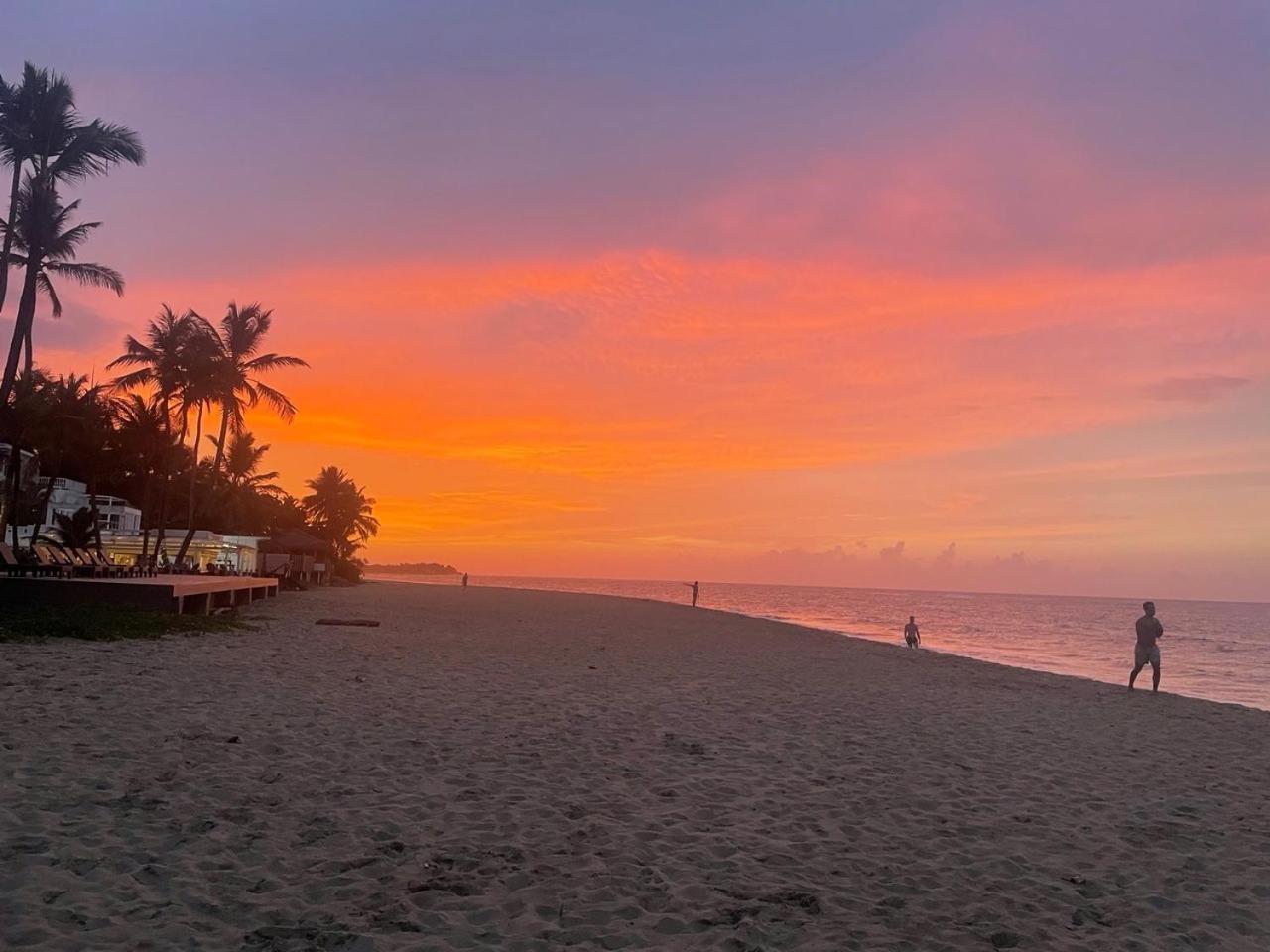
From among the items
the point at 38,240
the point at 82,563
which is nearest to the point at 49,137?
the point at 38,240

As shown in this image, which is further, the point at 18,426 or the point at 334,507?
the point at 334,507

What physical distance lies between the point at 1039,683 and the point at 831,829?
12260 millimetres

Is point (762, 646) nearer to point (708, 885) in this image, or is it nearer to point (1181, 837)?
point (1181, 837)

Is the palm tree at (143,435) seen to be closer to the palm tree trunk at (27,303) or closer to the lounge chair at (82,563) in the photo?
the lounge chair at (82,563)

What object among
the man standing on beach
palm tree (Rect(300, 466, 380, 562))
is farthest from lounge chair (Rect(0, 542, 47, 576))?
palm tree (Rect(300, 466, 380, 562))

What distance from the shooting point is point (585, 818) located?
18.0ft

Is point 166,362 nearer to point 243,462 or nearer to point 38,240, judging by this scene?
point 38,240

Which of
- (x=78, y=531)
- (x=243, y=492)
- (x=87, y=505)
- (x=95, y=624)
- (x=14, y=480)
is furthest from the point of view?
(x=243, y=492)

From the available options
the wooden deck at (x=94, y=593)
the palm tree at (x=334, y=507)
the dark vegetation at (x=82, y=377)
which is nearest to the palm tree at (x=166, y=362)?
the dark vegetation at (x=82, y=377)

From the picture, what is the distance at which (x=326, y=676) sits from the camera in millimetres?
11062

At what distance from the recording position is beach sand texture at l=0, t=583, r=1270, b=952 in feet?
12.9

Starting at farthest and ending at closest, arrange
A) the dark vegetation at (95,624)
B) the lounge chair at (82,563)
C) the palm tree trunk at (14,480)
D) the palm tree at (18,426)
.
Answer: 1. the palm tree at (18,426)
2. the palm tree trunk at (14,480)
3. the lounge chair at (82,563)
4. the dark vegetation at (95,624)

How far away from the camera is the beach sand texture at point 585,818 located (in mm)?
3928

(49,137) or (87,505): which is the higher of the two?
(49,137)
